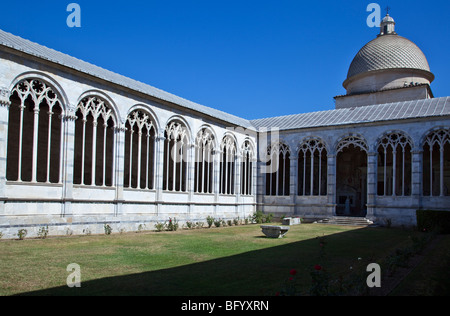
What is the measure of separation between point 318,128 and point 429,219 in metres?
10.6

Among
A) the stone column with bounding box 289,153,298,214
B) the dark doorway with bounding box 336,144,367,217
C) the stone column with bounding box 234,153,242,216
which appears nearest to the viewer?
the stone column with bounding box 234,153,242,216

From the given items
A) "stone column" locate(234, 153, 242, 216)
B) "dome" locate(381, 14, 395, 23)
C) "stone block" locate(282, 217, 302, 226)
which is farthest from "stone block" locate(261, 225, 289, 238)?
"dome" locate(381, 14, 395, 23)

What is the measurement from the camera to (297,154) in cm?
3125

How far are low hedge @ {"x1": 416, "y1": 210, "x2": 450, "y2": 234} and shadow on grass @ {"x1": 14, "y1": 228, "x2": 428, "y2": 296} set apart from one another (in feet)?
31.6

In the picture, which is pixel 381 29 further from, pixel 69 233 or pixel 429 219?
pixel 69 233

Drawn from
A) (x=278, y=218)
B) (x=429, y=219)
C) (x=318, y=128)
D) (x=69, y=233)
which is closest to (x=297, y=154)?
(x=318, y=128)

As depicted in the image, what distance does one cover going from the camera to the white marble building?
17.7m

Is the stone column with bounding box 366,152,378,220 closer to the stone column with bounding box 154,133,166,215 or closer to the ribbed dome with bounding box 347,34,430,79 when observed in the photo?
the ribbed dome with bounding box 347,34,430,79

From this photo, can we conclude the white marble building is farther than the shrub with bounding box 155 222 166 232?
No

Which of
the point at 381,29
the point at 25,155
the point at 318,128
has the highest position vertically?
the point at 381,29

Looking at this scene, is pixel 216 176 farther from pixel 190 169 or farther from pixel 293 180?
pixel 293 180

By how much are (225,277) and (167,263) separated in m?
2.38

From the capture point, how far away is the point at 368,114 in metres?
29.7

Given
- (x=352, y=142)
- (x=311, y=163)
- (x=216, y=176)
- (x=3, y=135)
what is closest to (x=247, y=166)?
(x=216, y=176)
